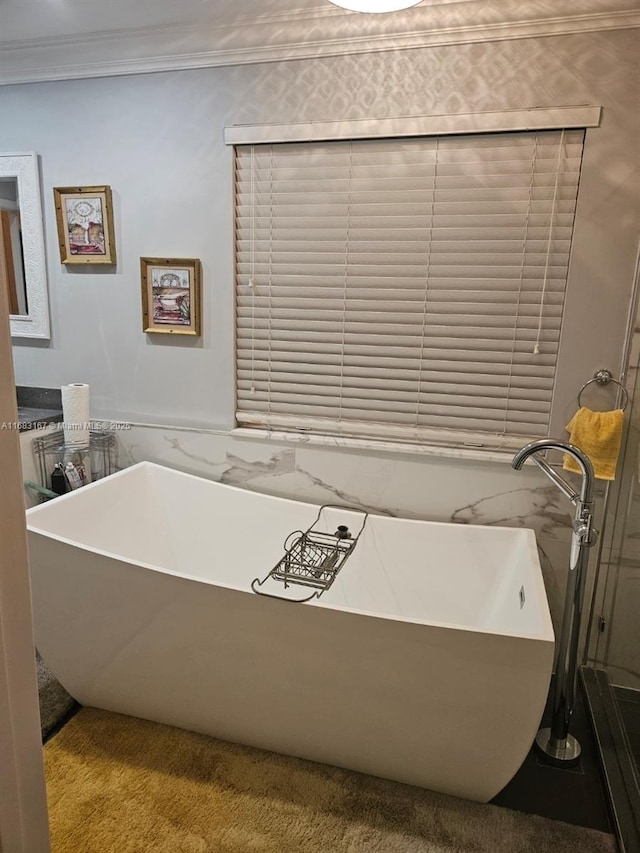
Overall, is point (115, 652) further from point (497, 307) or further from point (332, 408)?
point (497, 307)

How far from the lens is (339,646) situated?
60.8 inches

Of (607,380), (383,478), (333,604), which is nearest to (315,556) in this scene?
(383,478)

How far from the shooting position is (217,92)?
2.25m

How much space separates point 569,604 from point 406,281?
1302 millimetres

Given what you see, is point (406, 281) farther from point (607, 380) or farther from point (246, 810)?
point (246, 810)

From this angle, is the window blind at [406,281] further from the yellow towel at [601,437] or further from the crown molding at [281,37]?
the crown molding at [281,37]

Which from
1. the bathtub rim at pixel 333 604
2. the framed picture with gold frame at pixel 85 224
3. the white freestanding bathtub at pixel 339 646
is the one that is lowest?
the white freestanding bathtub at pixel 339 646

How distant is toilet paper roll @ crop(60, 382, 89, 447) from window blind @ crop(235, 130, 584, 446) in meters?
0.73

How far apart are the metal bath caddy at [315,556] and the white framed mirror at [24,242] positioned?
1597 millimetres

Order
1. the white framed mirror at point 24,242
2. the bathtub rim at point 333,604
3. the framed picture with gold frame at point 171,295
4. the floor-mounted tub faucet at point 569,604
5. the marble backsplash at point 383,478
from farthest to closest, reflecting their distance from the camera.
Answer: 1. the white framed mirror at point 24,242
2. the framed picture with gold frame at point 171,295
3. the marble backsplash at point 383,478
4. the floor-mounted tub faucet at point 569,604
5. the bathtub rim at point 333,604

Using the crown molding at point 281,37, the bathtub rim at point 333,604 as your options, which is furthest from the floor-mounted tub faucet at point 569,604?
the crown molding at point 281,37

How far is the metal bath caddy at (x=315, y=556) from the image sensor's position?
6.35 ft

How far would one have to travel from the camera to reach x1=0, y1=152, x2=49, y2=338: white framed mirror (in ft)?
8.36

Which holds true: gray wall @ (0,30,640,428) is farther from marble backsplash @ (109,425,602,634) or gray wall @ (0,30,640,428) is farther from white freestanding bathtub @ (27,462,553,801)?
white freestanding bathtub @ (27,462,553,801)
